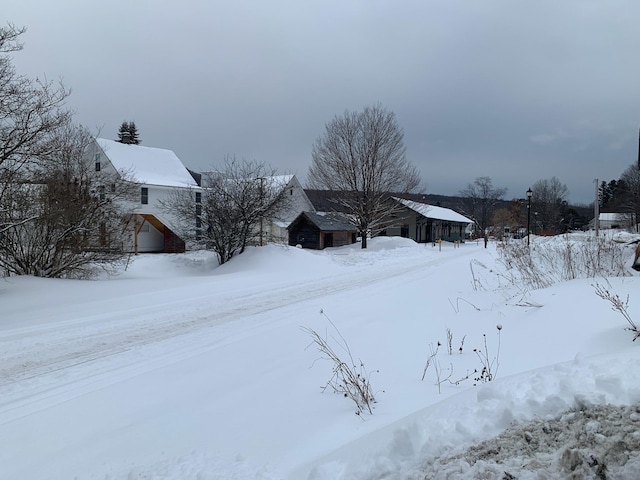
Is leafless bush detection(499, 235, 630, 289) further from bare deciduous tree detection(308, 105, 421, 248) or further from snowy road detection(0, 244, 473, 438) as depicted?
bare deciduous tree detection(308, 105, 421, 248)

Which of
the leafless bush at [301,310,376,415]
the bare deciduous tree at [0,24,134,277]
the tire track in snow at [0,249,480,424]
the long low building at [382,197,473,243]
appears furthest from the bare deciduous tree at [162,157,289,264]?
the long low building at [382,197,473,243]

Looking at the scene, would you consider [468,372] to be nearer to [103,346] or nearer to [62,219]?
[103,346]

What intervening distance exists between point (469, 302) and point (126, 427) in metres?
7.19

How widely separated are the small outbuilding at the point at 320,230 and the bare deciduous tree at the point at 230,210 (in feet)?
57.1

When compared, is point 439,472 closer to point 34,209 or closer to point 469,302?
point 469,302

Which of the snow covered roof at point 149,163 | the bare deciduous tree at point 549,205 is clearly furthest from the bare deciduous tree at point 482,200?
the snow covered roof at point 149,163

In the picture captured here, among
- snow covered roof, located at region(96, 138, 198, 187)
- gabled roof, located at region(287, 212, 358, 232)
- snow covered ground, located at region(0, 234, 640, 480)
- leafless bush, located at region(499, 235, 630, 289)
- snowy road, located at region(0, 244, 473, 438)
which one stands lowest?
snowy road, located at region(0, 244, 473, 438)

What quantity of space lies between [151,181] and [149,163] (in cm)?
285

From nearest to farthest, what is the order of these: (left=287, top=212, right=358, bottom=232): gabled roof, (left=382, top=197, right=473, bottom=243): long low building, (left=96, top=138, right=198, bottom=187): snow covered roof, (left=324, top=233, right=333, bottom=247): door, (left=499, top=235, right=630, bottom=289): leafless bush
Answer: (left=499, top=235, right=630, bottom=289): leafless bush → (left=96, top=138, right=198, bottom=187): snow covered roof → (left=287, top=212, right=358, bottom=232): gabled roof → (left=324, top=233, right=333, bottom=247): door → (left=382, top=197, right=473, bottom=243): long low building

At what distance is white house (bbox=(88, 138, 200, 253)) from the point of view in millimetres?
36562

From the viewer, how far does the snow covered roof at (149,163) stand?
36.9m

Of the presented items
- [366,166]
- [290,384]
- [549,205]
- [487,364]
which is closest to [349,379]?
[290,384]

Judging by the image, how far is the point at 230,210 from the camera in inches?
812

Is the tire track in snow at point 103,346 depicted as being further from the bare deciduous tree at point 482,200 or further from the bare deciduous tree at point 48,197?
the bare deciduous tree at point 482,200
